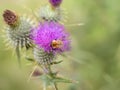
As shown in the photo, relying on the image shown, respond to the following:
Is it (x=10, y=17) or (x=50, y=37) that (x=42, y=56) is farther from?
(x=10, y=17)

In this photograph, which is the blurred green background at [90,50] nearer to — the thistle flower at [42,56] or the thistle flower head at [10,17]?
the thistle flower at [42,56]

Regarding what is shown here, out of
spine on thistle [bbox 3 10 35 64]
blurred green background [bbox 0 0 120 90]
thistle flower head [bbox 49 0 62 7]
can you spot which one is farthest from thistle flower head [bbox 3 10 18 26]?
blurred green background [bbox 0 0 120 90]

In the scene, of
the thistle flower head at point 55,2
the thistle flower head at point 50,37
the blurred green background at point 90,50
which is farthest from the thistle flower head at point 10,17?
the blurred green background at point 90,50

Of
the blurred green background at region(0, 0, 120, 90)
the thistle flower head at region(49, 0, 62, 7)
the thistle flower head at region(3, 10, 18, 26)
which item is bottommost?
the blurred green background at region(0, 0, 120, 90)

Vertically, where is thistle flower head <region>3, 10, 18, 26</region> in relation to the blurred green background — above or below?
above

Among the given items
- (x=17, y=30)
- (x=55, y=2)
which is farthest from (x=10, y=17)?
(x=55, y=2)

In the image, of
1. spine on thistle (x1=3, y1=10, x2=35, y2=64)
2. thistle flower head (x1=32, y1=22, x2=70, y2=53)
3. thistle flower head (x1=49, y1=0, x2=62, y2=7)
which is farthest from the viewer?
thistle flower head (x1=49, y1=0, x2=62, y2=7)

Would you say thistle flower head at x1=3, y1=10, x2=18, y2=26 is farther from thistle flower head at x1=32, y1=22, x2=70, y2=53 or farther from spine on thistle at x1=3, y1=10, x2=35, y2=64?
thistle flower head at x1=32, y1=22, x2=70, y2=53
